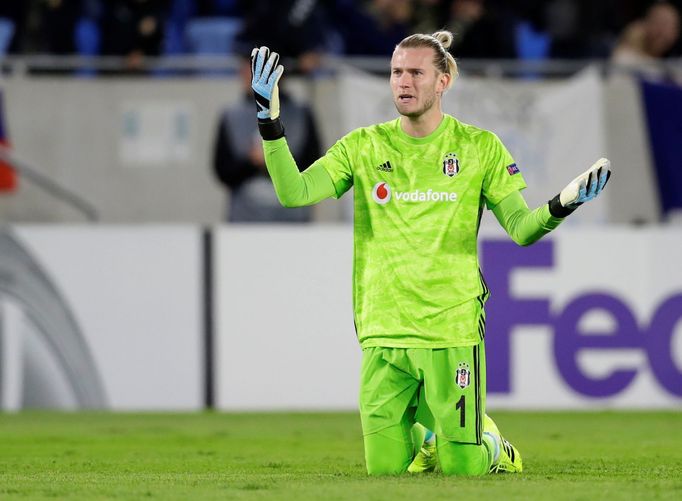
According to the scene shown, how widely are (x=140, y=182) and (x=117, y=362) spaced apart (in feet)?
7.30

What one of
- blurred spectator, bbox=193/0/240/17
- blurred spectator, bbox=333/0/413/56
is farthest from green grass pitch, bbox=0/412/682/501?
blurred spectator, bbox=193/0/240/17

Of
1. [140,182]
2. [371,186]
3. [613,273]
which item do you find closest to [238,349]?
[140,182]

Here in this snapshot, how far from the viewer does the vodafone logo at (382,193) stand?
730cm

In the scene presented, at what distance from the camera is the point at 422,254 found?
7.24 metres

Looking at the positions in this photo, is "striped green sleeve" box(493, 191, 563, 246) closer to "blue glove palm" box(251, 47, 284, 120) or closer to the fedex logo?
"blue glove palm" box(251, 47, 284, 120)

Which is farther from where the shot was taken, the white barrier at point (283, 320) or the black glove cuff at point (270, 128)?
the white barrier at point (283, 320)

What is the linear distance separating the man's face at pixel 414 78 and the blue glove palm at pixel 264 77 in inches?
25.5

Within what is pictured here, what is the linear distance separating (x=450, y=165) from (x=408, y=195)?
26 centimetres

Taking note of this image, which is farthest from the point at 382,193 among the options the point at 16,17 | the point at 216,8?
the point at 16,17

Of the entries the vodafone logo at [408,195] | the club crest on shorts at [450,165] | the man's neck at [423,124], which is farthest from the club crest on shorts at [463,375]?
the man's neck at [423,124]

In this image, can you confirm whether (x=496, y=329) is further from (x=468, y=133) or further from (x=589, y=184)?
(x=589, y=184)

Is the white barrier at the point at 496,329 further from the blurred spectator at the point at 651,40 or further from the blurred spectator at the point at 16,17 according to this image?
the blurred spectator at the point at 16,17

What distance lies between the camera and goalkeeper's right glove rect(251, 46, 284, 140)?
670 cm

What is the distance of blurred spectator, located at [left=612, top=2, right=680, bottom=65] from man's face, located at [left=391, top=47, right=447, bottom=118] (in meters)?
8.64
